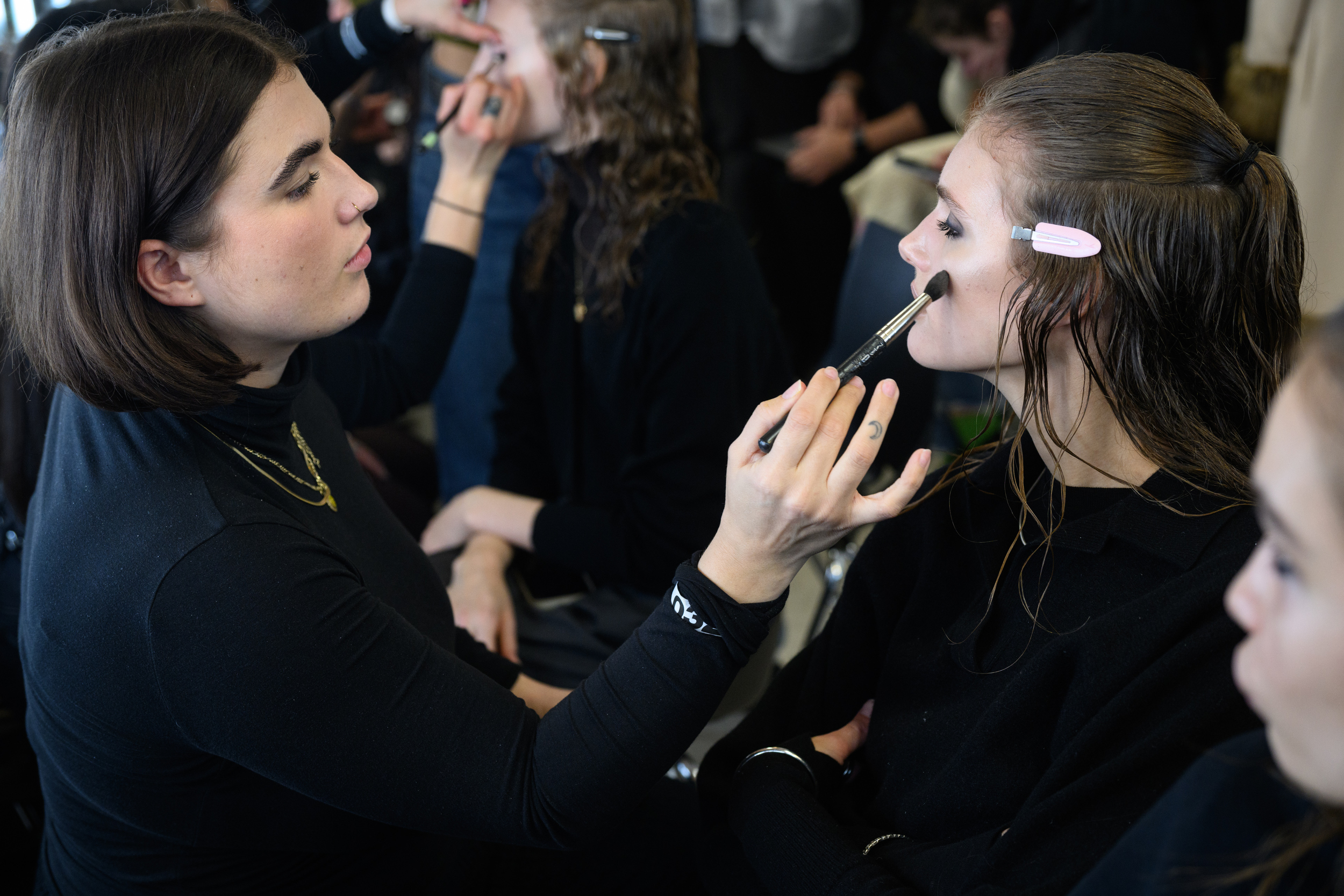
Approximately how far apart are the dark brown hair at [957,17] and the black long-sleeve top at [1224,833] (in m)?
2.18

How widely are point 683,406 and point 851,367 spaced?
518 mm

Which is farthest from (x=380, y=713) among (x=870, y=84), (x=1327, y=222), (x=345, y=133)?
(x=870, y=84)

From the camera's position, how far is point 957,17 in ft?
7.80

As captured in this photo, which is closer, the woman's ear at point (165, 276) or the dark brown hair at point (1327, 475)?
the dark brown hair at point (1327, 475)

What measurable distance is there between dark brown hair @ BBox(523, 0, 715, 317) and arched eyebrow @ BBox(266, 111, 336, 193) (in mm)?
529

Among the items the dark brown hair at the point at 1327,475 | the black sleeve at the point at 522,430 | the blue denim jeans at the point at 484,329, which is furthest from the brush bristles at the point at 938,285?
the blue denim jeans at the point at 484,329

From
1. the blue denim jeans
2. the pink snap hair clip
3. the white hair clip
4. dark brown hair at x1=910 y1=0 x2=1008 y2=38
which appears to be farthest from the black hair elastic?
dark brown hair at x1=910 y1=0 x2=1008 y2=38

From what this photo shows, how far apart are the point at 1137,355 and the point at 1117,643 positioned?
0.80 ft

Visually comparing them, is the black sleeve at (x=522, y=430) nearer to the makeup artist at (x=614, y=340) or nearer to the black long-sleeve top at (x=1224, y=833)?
the makeup artist at (x=614, y=340)

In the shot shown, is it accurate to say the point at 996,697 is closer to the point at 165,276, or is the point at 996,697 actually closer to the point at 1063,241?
the point at 1063,241

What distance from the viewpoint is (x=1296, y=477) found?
0.45 m

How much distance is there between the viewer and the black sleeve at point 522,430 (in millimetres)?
1552

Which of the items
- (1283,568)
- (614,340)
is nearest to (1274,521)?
(1283,568)

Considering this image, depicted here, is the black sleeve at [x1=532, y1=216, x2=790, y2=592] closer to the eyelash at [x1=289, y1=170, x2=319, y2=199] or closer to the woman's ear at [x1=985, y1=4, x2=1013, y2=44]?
the eyelash at [x1=289, y1=170, x2=319, y2=199]
